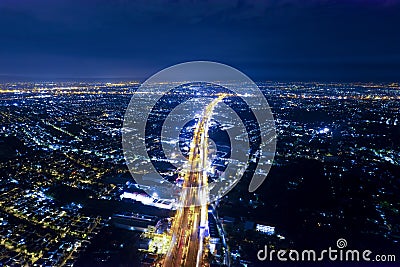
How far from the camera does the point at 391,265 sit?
3.88 meters

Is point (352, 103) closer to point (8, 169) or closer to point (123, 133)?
point (123, 133)

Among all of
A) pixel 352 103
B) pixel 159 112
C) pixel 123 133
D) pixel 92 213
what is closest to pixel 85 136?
pixel 123 133

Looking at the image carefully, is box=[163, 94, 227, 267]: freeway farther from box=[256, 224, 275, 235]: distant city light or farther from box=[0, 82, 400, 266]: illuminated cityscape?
box=[256, 224, 275, 235]: distant city light

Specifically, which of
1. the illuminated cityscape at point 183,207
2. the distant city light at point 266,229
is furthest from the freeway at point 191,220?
the distant city light at point 266,229

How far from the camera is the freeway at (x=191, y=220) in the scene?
430 centimetres

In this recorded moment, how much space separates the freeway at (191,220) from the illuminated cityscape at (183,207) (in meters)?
0.02

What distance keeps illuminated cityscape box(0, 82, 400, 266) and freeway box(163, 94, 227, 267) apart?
2cm

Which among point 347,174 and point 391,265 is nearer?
point 391,265

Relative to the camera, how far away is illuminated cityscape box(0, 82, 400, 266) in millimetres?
4598

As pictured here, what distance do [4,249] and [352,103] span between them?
18568 millimetres

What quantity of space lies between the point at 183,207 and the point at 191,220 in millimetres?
474

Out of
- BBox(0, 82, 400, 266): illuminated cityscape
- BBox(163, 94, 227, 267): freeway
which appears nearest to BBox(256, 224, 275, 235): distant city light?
BBox(0, 82, 400, 266): illuminated cityscape

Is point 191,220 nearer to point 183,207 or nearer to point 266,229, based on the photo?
point 183,207

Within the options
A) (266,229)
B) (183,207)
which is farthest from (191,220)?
(266,229)
